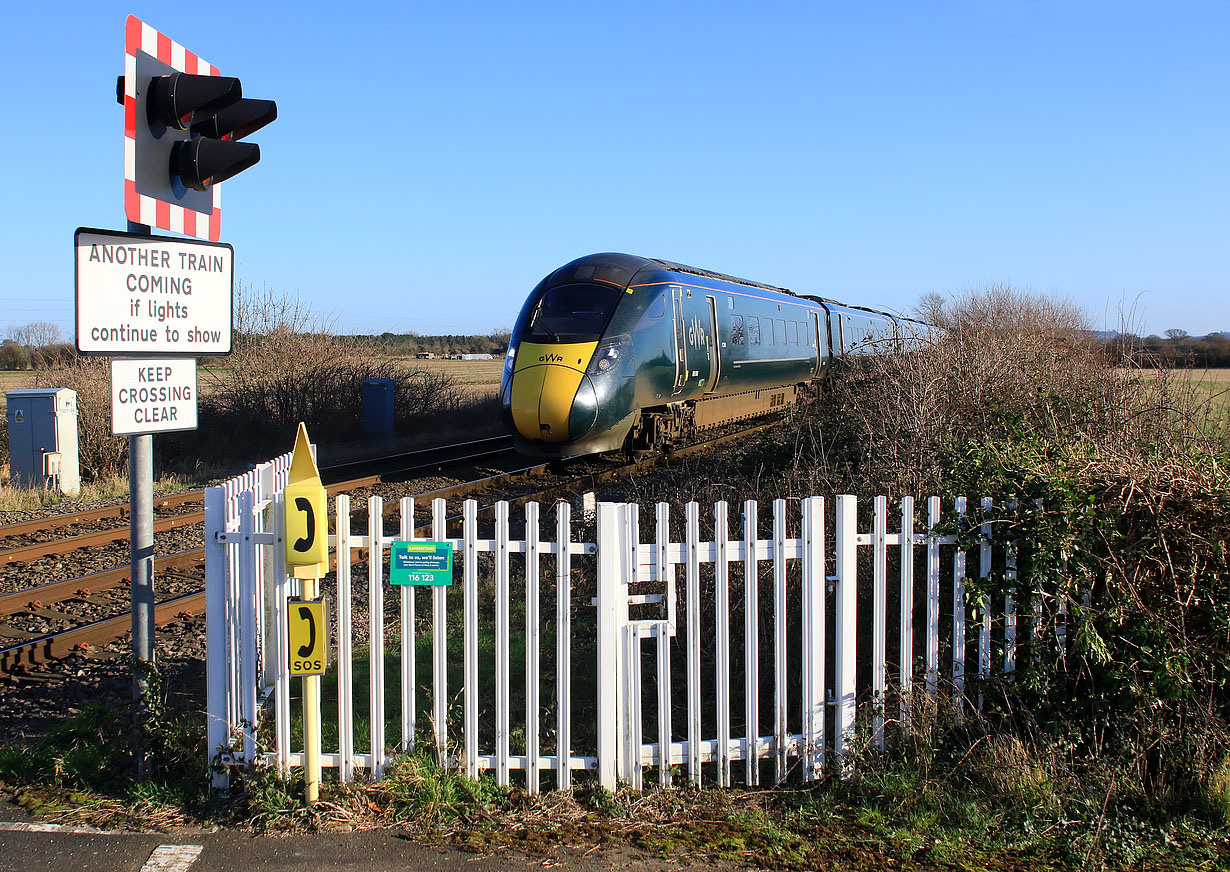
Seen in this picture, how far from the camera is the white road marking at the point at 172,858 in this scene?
359 cm

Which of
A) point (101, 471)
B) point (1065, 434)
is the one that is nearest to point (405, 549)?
point (1065, 434)

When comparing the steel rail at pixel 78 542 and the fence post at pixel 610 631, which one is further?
the steel rail at pixel 78 542

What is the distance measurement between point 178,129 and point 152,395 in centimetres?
127

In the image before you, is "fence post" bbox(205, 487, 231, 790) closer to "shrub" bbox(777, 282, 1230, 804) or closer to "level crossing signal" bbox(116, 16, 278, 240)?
"level crossing signal" bbox(116, 16, 278, 240)

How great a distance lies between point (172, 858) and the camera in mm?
3670

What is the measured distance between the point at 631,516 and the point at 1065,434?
12.3ft

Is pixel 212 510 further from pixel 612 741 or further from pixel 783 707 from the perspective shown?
pixel 783 707

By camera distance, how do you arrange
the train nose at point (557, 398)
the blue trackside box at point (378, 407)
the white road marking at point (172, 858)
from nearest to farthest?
1. the white road marking at point (172, 858)
2. the train nose at point (557, 398)
3. the blue trackside box at point (378, 407)

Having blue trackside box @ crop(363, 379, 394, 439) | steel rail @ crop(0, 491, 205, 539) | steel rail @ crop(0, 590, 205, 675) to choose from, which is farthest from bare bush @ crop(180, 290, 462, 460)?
steel rail @ crop(0, 590, 205, 675)

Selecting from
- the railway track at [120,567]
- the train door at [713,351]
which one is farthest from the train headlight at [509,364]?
the train door at [713,351]

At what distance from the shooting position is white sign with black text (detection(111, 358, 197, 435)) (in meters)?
4.17

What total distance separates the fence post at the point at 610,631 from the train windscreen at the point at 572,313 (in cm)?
883

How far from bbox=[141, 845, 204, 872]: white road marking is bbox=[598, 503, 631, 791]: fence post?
168 cm

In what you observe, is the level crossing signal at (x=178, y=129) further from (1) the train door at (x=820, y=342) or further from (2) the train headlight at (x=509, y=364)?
(1) the train door at (x=820, y=342)
